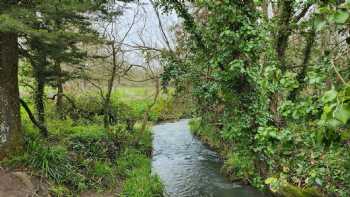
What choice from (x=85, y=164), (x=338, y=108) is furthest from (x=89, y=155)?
(x=338, y=108)

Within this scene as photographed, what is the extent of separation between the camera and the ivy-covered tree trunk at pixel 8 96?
739 cm

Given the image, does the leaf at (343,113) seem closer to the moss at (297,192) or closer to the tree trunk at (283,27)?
the tree trunk at (283,27)

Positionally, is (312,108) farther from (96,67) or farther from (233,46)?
(96,67)

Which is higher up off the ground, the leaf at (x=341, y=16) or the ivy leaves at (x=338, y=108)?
the leaf at (x=341, y=16)

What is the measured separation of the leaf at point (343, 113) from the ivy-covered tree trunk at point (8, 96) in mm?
7414

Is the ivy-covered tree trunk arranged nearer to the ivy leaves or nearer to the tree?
the tree

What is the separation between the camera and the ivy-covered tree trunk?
7.39m

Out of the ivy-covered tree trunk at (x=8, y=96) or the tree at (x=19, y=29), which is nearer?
the tree at (x=19, y=29)

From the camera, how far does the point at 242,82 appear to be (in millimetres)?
6844

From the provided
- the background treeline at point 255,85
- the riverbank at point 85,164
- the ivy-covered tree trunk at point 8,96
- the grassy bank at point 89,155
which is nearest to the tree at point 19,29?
the ivy-covered tree trunk at point 8,96

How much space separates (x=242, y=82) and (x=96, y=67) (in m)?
7.98

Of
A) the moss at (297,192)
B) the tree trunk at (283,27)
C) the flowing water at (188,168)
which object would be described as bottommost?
the flowing water at (188,168)

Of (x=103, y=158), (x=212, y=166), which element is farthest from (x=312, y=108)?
(x=212, y=166)

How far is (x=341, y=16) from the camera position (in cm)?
137
